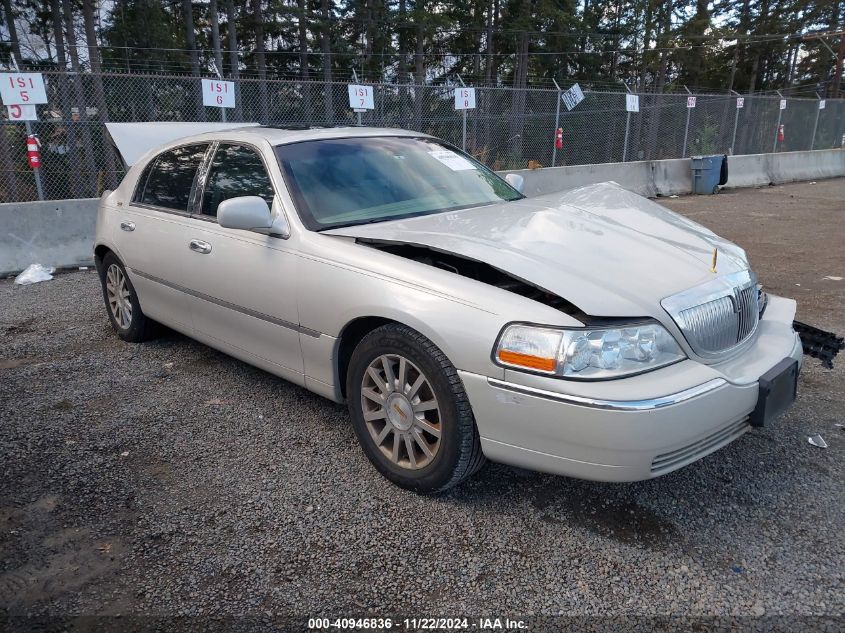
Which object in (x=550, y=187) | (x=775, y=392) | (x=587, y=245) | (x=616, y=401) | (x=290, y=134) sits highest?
(x=290, y=134)

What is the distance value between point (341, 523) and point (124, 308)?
3161 millimetres

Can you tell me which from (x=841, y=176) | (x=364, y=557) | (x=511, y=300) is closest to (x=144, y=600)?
(x=364, y=557)

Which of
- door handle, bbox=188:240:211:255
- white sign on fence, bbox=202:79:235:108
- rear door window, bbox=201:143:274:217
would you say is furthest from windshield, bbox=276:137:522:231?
white sign on fence, bbox=202:79:235:108

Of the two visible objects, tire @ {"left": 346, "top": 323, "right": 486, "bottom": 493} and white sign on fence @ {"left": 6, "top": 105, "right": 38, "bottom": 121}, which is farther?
white sign on fence @ {"left": 6, "top": 105, "right": 38, "bottom": 121}

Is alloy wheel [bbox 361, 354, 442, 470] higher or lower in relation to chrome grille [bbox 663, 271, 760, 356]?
lower

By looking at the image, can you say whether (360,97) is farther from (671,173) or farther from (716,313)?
(716,313)

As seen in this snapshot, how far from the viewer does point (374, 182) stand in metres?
3.70

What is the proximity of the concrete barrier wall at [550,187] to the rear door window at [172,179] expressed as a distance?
3986 mm

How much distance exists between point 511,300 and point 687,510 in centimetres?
126

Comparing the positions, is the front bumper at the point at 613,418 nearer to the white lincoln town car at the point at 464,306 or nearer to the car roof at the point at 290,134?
the white lincoln town car at the point at 464,306

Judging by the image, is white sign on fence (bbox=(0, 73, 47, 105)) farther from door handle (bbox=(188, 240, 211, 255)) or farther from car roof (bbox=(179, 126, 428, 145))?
door handle (bbox=(188, 240, 211, 255))

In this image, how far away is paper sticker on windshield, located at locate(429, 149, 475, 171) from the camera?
4156 millimetres

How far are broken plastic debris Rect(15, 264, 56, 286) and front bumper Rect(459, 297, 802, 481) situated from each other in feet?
22.0

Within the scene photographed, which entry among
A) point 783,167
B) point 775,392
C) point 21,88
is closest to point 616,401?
point 775,392
